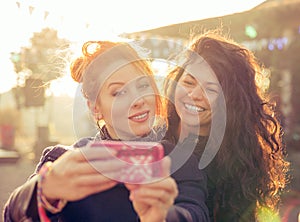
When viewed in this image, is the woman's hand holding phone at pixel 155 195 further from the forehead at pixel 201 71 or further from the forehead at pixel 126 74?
the forehead at pixel 201 71

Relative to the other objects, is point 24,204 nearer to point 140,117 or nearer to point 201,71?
point 140,117

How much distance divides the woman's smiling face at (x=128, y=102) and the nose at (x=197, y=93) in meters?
0.50

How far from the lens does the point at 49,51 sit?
Answer: 14.8m

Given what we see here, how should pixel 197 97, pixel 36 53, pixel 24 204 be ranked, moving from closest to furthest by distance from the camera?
pixel 24 204 < pixel 197 97 < pixel 36 53

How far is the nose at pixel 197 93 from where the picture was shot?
217 centimetres

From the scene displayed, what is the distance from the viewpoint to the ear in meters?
1.75

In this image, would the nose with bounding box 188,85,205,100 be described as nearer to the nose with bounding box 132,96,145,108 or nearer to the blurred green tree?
the nose with bounding box 132,96,145,108

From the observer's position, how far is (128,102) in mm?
1605

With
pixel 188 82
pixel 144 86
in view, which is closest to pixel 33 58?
pixel 188 82

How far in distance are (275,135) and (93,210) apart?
4.38ft

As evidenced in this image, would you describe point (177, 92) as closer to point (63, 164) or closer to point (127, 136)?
point (127, 136)

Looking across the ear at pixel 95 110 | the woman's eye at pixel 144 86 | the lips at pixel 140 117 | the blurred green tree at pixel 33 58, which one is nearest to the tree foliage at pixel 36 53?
the blurred green tree at pixel 33 58

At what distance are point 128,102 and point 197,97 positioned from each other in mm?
626

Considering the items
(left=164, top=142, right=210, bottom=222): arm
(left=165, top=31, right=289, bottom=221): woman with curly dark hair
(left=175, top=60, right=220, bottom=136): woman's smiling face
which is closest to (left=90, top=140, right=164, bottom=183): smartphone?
(left=164, top=142, right=210, bottom=222): arm
